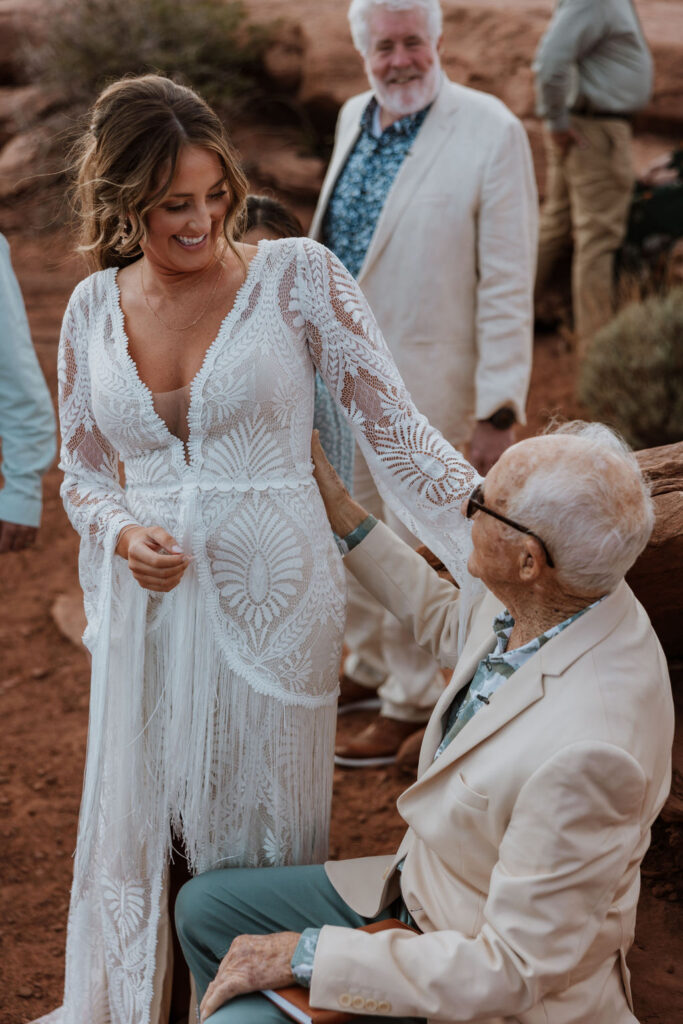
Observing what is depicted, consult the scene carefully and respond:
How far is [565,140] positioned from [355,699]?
403 cm

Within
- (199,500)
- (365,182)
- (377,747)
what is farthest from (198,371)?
(377,747)

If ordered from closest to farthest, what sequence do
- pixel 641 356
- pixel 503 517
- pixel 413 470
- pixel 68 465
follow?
pixel 503 517
pixel 413 470
pixel 68 465
pixel 641 356

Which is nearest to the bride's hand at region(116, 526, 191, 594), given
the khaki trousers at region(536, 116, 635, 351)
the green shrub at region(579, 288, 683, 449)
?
the green shrub at region(579, 288, 683, 449)

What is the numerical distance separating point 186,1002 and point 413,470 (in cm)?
134

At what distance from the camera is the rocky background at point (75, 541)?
2.84m

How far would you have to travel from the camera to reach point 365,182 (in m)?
4.08

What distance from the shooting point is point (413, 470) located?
7.72ft

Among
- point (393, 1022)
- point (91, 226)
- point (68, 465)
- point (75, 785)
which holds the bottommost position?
point (75, 785)

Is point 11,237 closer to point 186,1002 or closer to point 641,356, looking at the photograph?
point 641,356

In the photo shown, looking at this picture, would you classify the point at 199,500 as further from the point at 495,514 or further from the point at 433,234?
the point at 433,234

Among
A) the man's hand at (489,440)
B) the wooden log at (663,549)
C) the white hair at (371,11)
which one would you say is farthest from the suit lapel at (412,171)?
the wooden log at (663,549)

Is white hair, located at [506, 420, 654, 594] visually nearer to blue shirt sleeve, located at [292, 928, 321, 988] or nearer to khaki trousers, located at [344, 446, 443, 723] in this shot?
blue shirt sleeve, located at [292, 928, 321, 988]

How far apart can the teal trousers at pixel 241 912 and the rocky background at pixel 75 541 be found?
809 millimetres

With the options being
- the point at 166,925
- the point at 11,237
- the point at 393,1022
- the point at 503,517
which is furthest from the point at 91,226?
the point at 11,237
